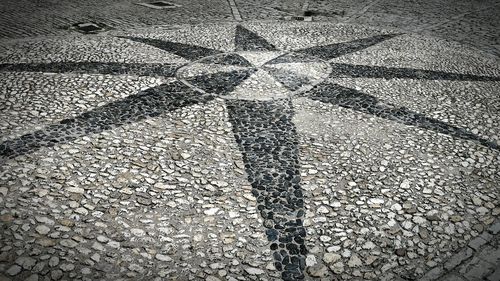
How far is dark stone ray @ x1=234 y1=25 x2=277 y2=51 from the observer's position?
20.3ft

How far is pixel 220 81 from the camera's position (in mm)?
4887

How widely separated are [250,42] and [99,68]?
2.74 metres

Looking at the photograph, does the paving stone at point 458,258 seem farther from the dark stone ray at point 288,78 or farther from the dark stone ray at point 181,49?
the dark stone ray at point 181,49

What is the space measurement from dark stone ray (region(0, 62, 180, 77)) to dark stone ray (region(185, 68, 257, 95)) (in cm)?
45

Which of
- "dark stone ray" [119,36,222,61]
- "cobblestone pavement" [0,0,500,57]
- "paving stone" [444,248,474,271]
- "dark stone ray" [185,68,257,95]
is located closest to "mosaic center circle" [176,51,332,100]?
"dark stone ray" [185,68,257,95]

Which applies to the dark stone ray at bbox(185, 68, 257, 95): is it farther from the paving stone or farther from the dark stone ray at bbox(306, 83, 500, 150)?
the paving stone

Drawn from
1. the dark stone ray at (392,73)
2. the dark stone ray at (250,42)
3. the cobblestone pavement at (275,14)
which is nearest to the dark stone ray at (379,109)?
the dark stone ray at (392,73)

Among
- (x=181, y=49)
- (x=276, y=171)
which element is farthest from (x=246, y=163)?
(x=181, y=49)

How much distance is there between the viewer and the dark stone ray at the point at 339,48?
5968mm

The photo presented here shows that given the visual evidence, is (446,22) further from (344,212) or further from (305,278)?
(305,278)

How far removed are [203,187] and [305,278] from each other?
3.85 ft

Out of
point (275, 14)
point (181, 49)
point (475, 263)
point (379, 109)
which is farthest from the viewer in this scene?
point (275, 14)

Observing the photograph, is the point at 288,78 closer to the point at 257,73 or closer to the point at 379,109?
the point at 257,73

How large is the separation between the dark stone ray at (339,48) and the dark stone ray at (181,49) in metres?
1.61
